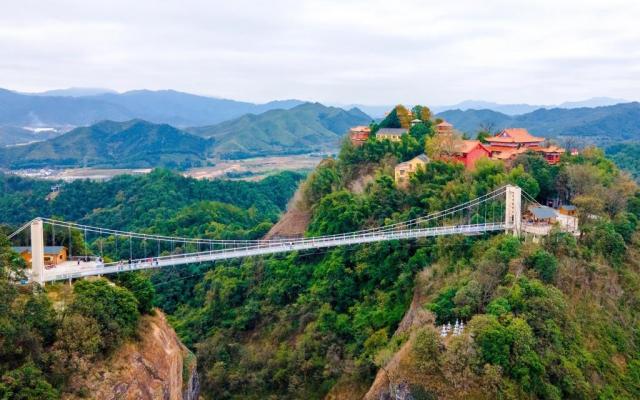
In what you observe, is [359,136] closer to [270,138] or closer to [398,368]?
[398,368]

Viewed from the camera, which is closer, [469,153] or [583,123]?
[469,153]

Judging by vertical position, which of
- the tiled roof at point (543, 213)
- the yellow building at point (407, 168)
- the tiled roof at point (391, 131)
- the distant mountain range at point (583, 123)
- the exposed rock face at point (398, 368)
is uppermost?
the distant mountain range at point (583, 123)

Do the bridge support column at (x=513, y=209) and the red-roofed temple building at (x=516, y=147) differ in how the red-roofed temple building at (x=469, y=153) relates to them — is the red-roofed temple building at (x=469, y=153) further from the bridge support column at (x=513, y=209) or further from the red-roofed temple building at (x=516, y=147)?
the bridge support column at (x=513, y=209)

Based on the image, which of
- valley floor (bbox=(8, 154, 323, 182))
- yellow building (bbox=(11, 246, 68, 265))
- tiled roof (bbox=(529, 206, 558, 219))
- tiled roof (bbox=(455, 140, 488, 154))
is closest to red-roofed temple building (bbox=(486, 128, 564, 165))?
tiled roof (bbox=(455, 140, 488, 154))

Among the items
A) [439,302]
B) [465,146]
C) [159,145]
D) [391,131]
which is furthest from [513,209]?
[159,145]

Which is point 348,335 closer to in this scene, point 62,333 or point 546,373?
point 546,373

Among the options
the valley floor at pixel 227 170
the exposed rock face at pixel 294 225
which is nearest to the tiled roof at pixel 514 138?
the exposed rock face at pixel 294 225
